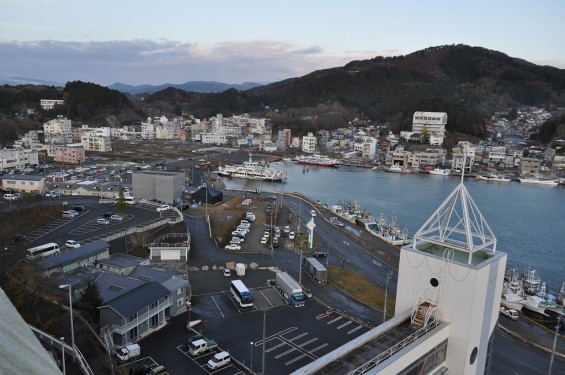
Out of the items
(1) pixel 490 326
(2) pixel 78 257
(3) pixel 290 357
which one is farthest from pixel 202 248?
(1) pixel 490 326

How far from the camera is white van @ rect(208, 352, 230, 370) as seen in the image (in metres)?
4.98

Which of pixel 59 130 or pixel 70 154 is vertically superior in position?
pixel 59 130

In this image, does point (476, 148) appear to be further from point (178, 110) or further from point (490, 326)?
point (178, 110)

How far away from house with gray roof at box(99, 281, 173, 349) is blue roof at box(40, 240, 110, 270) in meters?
1.85

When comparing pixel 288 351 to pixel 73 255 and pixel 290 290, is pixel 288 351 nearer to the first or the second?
pixel 290 290

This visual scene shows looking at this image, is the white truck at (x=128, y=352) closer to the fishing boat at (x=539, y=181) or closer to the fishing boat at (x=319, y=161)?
the fishing boat at (x=319, y=161)

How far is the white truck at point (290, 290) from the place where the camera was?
670 centimetres

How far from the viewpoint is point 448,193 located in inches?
788

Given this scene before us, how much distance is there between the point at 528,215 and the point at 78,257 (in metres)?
15.7

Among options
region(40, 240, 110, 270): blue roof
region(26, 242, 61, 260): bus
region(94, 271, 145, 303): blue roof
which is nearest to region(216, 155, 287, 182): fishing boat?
region(40, 240, 110, 270): blue roof

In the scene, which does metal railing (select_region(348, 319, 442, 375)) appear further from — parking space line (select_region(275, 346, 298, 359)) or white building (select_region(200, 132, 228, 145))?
white building (select_region(200, 132, 228, 145))

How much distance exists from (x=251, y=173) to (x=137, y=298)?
16983 mm

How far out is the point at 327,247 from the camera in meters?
10.0

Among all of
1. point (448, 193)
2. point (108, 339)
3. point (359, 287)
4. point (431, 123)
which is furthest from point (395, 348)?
point (431, 123)
